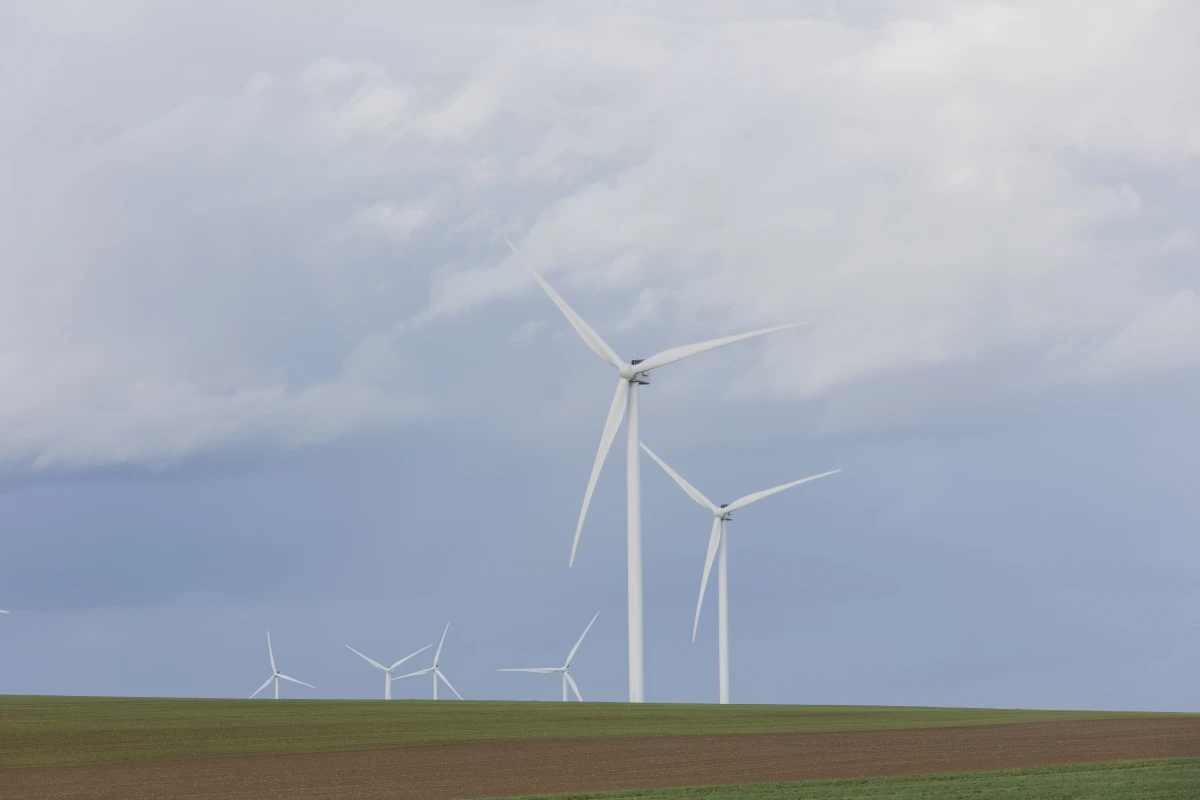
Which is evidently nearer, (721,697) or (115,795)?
(115,795)

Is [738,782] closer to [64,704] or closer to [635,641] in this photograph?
[635,641]

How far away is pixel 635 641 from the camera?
69.9 m

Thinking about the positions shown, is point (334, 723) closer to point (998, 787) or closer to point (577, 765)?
point (577, 765)

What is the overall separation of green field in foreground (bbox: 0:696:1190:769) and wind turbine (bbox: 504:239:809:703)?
3.56m

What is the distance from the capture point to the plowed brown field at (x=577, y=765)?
34.9m

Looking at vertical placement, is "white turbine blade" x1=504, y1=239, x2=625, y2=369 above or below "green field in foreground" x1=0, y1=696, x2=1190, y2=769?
above

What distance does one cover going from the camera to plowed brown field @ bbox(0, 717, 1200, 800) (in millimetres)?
34875

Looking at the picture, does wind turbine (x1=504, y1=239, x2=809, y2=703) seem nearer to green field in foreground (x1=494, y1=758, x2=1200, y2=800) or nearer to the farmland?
the farmland

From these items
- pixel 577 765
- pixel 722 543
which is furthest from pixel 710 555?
pixel 577 765

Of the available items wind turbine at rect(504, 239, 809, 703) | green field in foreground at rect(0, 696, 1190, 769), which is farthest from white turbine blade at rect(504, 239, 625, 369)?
green field in foreground at rect(0, 696, 1190, 769)

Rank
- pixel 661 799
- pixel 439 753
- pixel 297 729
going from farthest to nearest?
pixel 297 729 → pixel 439 753 → pixel 661 799

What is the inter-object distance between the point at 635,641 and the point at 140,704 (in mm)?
24802

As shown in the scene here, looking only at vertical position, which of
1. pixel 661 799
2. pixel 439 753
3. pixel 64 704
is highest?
pixel 64 704

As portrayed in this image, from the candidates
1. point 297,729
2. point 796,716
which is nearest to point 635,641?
point 796,716
